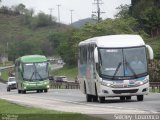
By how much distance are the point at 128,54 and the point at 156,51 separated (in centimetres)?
4873

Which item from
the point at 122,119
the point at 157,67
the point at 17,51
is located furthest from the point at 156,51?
the point at 17,51

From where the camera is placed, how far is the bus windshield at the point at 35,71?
6022cm

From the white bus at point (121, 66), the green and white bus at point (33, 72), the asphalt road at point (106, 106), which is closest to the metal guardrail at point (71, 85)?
the green and white bus at point (33, 72)

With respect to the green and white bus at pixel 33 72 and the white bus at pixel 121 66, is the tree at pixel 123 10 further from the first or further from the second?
the white bus at pixel 121 66

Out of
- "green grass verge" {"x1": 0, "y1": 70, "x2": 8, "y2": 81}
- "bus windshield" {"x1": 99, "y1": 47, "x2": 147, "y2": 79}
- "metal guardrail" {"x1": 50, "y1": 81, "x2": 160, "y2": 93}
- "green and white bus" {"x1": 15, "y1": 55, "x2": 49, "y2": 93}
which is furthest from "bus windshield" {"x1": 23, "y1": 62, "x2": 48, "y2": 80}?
"green grass verge" {"x1": 0, "y1": 70, "x2": 8, "y2": 81}

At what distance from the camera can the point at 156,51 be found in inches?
3123

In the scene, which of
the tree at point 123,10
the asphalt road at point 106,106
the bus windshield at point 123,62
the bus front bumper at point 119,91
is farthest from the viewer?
the tree at point 123,10

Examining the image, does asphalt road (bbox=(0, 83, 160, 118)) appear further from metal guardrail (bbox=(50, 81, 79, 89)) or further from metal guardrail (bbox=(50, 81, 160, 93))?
metal guardrail (bbox=(50, 81, 79, 89))

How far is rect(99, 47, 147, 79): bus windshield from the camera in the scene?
101ft

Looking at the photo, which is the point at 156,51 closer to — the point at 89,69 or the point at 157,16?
the point at 157,16

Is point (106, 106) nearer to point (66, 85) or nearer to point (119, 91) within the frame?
point (119, 91)

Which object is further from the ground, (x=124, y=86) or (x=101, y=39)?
(x=101, y=39)

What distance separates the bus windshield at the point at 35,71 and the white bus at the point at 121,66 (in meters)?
29.0

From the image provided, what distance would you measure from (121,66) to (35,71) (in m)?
30.1
